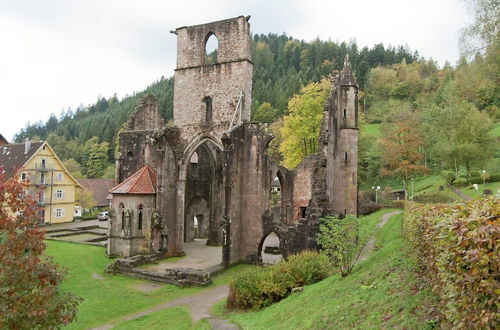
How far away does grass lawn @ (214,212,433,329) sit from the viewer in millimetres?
7129

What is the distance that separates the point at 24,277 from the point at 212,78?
2029cm

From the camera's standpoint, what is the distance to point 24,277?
25.0ft

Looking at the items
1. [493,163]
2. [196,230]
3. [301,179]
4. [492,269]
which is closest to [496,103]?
[493,163]

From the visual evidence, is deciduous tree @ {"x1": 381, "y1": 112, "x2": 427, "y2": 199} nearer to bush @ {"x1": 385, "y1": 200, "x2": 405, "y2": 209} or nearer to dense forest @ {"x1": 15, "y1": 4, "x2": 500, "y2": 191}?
dense forest @ {"x1": 15, "y1": 4, "x2": 500, "y2": 191}

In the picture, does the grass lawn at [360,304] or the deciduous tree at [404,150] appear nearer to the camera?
the grass lawn at [360,304]

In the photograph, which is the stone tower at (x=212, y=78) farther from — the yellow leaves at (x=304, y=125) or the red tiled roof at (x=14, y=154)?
the red tiled roof at (x=14, y=154)

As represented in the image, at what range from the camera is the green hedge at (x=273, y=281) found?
14.2 meters

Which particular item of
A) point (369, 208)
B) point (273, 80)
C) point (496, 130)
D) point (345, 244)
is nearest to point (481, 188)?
point (369, 208)

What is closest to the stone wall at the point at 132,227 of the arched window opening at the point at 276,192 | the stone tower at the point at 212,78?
the stone tower at the point at 212,78

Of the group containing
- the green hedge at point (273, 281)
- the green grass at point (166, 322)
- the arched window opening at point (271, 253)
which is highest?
the green hedge at point (273, 281)

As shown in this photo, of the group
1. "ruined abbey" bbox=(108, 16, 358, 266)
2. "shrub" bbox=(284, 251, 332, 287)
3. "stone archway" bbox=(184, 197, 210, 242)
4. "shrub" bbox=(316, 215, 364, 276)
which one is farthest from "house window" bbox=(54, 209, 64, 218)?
"shrub" bbox=(316, 215, 364, 276)

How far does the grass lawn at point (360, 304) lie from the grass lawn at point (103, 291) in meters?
5.05

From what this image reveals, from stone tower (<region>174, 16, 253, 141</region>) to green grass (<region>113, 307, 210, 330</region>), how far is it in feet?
43.6

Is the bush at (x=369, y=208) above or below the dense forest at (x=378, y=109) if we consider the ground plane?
below
